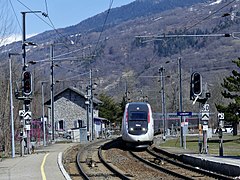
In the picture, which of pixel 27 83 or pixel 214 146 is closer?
pixel 27 83

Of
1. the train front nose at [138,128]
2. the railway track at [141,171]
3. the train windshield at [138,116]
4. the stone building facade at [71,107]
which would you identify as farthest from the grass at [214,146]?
the stone building facade at [71,107]

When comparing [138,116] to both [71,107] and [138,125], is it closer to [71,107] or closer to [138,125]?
[138,125]

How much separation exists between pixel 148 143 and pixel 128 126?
2247 mm

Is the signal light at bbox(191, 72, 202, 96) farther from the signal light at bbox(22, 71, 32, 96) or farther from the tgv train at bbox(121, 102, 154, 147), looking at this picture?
the tgv train at bbox(121, 102, 154, 147)

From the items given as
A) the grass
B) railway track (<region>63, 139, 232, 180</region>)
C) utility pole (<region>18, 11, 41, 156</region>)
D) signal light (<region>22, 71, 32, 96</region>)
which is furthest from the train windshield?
signal light (<region>22, 71, 32, 96</region>)

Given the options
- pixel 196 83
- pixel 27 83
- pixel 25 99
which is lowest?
pixel 25 99

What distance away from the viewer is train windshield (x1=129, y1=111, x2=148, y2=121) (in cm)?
4388

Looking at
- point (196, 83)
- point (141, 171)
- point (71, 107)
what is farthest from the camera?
point (71, 107)

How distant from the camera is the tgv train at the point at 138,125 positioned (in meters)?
43.6

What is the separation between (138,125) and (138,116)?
27.7 inches

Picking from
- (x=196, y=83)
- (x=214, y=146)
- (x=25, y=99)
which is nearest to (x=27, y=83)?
(x=25, y=99)

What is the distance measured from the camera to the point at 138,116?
144ft

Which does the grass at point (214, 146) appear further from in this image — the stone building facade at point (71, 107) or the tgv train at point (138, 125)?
the stone building facade at point (71, 107)

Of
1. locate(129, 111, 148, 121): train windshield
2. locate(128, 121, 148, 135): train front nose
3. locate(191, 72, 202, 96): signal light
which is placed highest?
locate(191, 72, 202, 96): signal light
